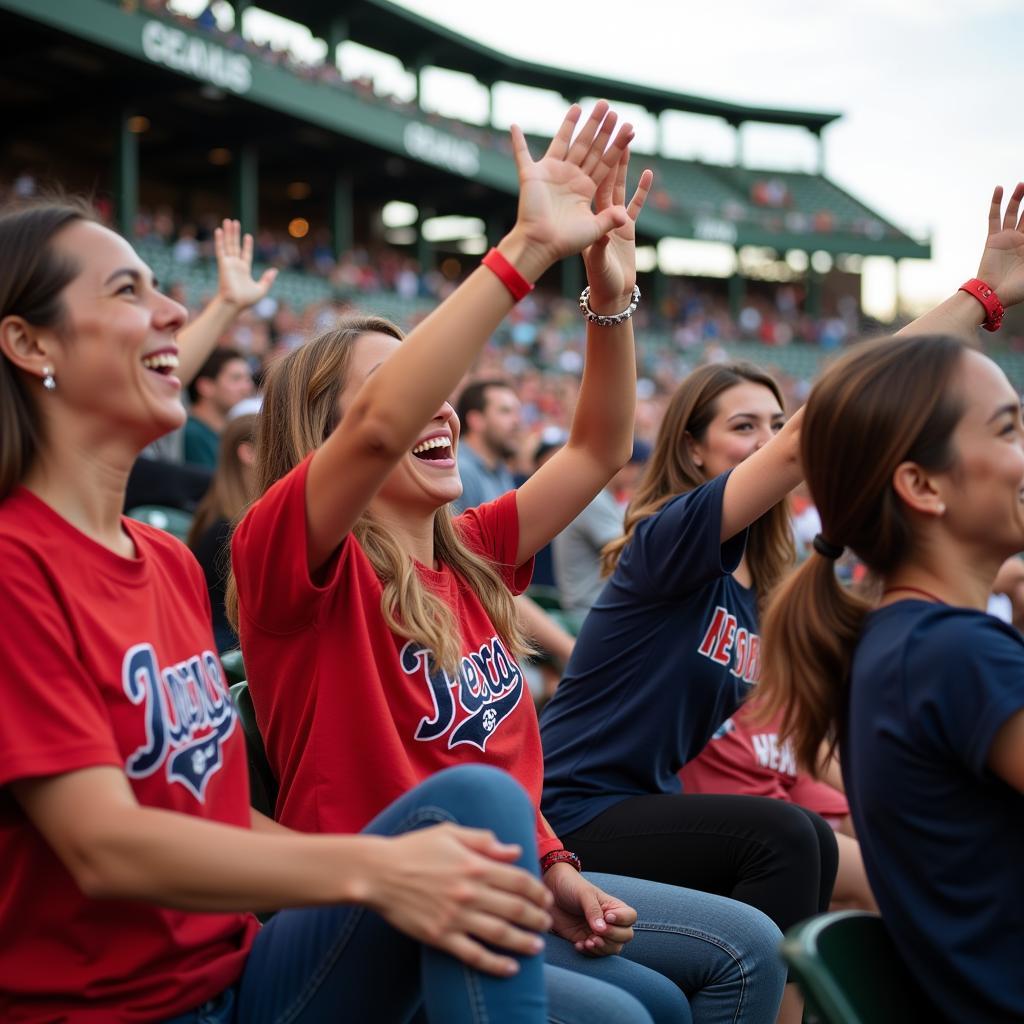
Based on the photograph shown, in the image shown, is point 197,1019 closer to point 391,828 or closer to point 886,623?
point 391,828

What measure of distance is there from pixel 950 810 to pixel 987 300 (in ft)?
4.55

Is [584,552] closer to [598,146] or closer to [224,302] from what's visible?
[224,302]

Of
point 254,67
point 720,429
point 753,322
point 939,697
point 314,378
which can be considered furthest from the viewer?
point 753,322

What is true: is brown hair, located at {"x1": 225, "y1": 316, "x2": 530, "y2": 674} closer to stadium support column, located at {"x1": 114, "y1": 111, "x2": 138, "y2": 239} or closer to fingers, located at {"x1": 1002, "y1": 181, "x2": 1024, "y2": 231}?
fingers, located at {"x1": 1002, "y1": 181, "x2": 1024, "y2": 231}

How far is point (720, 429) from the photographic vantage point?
3.13m

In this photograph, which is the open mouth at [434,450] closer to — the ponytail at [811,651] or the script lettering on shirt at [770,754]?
the ponytail at [811,651]

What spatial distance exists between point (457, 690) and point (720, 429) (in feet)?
4.61

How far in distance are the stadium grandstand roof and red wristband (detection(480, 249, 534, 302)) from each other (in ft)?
83.8

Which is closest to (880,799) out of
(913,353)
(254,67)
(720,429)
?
(913,353)

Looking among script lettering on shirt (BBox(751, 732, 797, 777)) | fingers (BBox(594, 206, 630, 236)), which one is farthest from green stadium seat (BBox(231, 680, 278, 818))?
script lettering on shirt (BBox(751, 732, 797, 777))

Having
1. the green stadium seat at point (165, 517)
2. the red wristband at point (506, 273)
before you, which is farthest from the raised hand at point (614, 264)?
the green stadium seat at point (165, 517)

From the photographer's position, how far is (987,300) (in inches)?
98.3

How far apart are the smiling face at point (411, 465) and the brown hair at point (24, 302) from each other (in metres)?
0.63

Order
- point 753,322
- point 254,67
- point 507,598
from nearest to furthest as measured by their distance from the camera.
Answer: point 507,598
point 254,67
point 753,322
